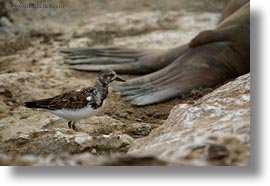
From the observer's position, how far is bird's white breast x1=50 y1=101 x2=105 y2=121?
2.71 m

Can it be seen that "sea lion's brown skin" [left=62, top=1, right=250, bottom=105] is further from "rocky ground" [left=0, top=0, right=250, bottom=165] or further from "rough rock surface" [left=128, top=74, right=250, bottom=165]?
"rough rock surface" [left=128, top=74, right=250, bottom=165]

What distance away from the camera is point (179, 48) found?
3.81 metres

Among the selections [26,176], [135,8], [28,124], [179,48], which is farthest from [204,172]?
[135,8]

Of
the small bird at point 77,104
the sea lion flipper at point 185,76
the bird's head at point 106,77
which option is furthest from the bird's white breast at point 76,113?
the sea lion flipper at point 185,76

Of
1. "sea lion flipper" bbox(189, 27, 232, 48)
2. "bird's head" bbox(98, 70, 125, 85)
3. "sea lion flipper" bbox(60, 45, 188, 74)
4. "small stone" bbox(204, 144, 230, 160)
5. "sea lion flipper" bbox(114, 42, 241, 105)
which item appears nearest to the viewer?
"small stone" bbox(204, 144, 230, 160)

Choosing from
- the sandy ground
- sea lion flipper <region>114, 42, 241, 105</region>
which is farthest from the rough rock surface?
sea lion flipper <region>114, 42, 241, 105</region>

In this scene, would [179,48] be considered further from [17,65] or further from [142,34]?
[17,65]

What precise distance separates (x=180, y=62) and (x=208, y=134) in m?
1.35

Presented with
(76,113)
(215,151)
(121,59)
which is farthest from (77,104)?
(121,59)

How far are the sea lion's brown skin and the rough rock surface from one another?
0.67m

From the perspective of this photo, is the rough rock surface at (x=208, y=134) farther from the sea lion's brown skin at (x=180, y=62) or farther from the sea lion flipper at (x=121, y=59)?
the sea lion flipper at (x=121, y=59)

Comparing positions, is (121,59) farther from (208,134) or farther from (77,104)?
(208,134)

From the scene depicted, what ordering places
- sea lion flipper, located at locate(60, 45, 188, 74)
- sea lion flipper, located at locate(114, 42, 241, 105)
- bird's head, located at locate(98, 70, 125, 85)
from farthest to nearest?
1. sea lion flipper, located at locate(60, 45, 188, 74)
2. sea lion flipper, located at locate(114, 42, 241, 105)
3. bird's head, located at locate(98, 70, 125, 85)
